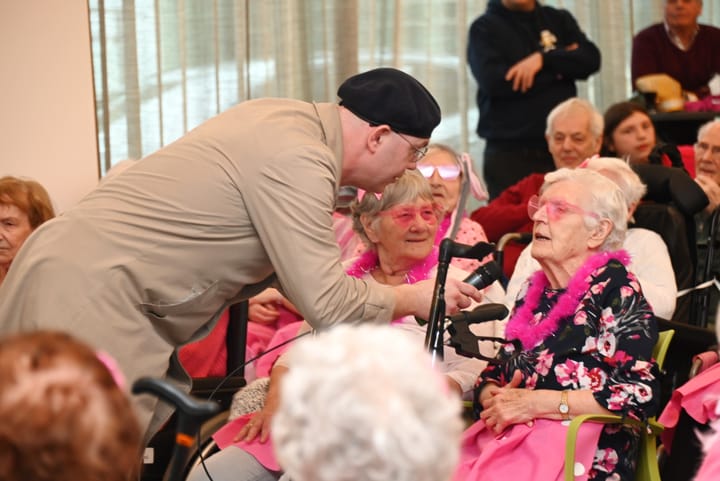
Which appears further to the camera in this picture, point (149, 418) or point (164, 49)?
point (164, 49)

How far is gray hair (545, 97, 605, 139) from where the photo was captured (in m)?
5.15

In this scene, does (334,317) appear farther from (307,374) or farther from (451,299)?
(307,374)

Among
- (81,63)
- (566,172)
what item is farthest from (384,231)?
(81,63)

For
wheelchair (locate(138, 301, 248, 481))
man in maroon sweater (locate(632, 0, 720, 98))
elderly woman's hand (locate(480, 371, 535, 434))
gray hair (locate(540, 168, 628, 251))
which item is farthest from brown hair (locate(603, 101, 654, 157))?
elderly woman's hand (locate(480, 371, 535, 434))

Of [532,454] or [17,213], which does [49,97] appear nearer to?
[17,213]

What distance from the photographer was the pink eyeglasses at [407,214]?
137 inches

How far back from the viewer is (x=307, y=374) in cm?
140

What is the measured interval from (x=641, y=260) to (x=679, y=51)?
2.77m

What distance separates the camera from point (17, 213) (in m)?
3.92

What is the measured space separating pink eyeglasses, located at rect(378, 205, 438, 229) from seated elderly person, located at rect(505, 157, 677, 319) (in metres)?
0.34

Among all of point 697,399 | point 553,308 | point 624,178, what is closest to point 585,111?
point 624,178

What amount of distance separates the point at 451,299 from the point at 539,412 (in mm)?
454

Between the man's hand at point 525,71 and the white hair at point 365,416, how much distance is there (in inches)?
170

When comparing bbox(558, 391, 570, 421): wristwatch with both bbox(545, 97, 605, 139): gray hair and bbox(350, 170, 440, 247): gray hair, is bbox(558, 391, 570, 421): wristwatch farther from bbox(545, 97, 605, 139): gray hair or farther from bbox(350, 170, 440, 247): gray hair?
bbox(545, 97, 605, 139): gray hair
